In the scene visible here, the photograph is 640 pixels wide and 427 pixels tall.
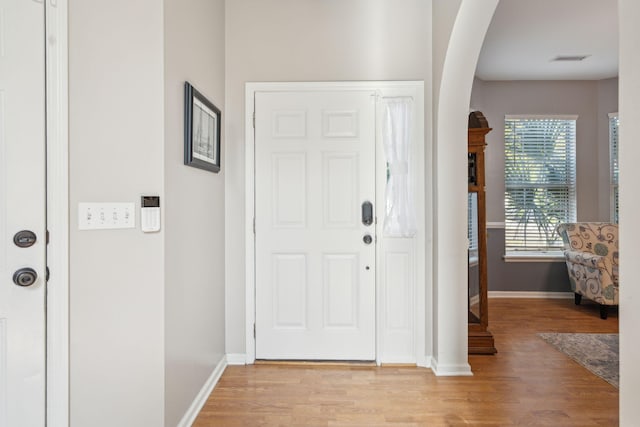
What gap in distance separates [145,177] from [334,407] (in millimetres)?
1676

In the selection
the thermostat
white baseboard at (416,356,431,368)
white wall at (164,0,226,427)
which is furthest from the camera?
white baseboard at (416,356,431,368)

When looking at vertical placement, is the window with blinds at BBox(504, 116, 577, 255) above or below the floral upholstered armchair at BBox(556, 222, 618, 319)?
above

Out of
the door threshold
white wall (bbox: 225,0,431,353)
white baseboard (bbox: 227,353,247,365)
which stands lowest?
the door threshold

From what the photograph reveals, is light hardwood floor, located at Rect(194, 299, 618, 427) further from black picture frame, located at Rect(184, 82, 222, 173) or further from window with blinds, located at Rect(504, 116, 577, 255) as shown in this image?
window with blinds, located at Rect(504, 116, 577, 255)

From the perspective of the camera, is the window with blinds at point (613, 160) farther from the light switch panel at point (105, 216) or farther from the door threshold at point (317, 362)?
the light switch panel at point (105, 216)

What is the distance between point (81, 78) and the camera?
5.20 feet

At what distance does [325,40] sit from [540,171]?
350 cm

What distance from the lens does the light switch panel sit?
1581mm

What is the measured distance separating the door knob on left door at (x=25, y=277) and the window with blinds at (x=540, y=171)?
485 centimetres

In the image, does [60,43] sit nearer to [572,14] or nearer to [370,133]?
[370,133]

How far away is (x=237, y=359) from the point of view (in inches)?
112

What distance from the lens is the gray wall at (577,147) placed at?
4.71 m

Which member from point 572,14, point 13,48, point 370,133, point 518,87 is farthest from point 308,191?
point 518,87

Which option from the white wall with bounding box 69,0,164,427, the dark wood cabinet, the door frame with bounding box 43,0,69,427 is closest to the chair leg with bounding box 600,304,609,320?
the dark wood cabinet
